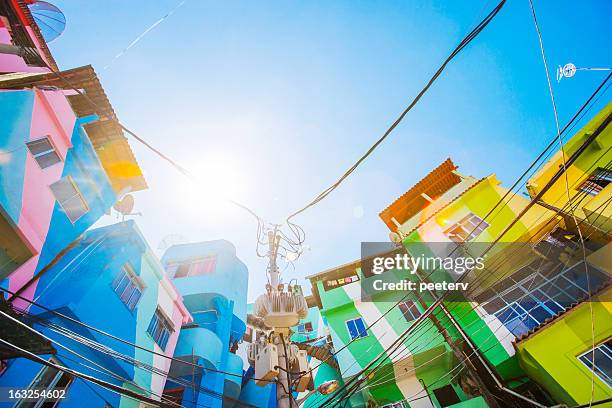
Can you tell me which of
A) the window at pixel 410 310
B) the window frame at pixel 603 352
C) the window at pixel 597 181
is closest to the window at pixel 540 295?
the window frame at pixel 603 352

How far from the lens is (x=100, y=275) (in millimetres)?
9828

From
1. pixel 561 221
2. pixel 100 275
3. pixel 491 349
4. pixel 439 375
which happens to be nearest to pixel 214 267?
pixel 100 275

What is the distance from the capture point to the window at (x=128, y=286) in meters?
10.8

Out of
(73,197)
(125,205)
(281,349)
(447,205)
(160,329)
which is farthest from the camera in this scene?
(447,205)

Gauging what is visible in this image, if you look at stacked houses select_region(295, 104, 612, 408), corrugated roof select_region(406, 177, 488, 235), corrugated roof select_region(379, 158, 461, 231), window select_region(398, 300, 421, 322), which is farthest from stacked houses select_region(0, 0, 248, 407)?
corrugated roof select_region(379, 158, 461, 231)

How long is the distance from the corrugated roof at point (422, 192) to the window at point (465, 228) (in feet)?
16.3

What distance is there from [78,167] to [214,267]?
1082cm

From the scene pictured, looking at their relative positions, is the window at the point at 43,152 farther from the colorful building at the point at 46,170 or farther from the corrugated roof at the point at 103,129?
the corrugated roof at the point at 103,129

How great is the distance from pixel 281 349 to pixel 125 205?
1222 cm

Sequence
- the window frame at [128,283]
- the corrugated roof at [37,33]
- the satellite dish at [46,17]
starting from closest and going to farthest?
the window frame at [128,283], the corrugated roof at [37,33], the satellite dish at [46,17]

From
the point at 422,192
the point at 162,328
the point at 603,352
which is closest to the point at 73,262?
the point at 162,328

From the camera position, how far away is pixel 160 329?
42.0ft

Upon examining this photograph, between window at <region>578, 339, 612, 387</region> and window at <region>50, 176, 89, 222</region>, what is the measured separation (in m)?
19.2

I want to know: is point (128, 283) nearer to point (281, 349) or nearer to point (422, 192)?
point (281, 349)
